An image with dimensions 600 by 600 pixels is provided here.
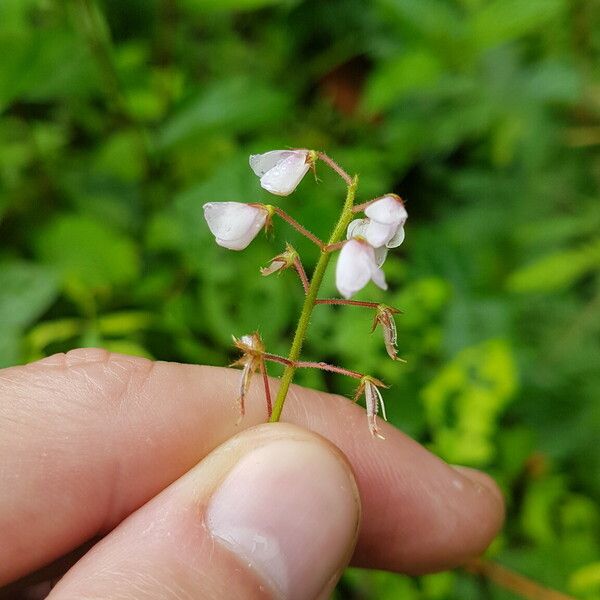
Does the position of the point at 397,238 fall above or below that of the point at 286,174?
below

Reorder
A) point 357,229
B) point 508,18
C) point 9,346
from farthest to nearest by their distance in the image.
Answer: point 508,18, point 9,346, point 357,229

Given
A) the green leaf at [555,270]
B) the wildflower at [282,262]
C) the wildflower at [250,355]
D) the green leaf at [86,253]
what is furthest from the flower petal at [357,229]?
the green leaf at [555,270]

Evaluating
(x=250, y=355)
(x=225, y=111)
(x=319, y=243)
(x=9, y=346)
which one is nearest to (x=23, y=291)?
(x=9, y=346)

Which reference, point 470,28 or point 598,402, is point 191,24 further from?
point 598,402

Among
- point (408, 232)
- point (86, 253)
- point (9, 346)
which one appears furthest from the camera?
point (408, 232)

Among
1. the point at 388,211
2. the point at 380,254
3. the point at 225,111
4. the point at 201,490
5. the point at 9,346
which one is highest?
the point at 388,211

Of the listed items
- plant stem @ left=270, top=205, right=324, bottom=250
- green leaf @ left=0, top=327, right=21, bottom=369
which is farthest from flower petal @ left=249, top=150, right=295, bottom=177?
green leaf @ left=0, top=327, right=21, bottom=369

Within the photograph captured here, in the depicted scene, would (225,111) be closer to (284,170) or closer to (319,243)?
(284,170)

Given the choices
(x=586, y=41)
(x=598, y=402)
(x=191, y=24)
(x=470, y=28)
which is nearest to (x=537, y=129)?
(x=586, y=41)
